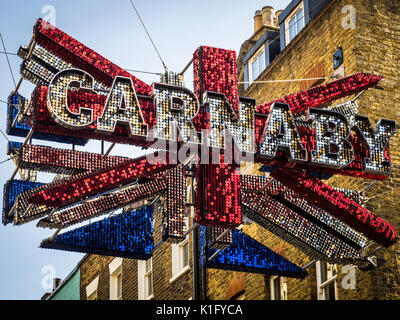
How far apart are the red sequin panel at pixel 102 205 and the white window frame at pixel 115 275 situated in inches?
462

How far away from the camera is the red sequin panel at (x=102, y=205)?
636 inches

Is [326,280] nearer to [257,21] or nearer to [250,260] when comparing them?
[250,260]

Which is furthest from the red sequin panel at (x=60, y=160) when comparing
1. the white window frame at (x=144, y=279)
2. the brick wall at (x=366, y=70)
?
the white window frame at (x=144, y=279)

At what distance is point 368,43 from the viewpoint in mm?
20016

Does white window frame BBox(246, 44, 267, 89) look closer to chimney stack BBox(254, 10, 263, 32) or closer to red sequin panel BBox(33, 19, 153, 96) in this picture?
chimney stack BBox(254, 10, 263, 32)

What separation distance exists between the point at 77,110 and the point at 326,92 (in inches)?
176

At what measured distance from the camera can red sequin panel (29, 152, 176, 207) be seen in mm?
15164

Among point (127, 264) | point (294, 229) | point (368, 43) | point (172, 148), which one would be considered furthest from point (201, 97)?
point (127, 264)

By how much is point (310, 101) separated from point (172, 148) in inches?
111

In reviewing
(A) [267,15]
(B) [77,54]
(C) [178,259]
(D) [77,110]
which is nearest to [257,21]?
(A) [267,15]

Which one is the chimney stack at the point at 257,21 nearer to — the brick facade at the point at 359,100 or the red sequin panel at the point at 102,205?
the brick facade at the point at 359,100

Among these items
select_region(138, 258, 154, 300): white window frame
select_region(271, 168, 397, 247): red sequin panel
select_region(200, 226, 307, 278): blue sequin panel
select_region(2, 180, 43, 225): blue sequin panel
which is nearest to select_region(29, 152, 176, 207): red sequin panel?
select_region(2, 180, 43, 225): blue sequin panel

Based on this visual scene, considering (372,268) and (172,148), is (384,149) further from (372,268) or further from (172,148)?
(172,148)

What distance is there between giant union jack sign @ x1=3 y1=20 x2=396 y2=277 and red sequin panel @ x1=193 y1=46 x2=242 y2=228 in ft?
0.06
